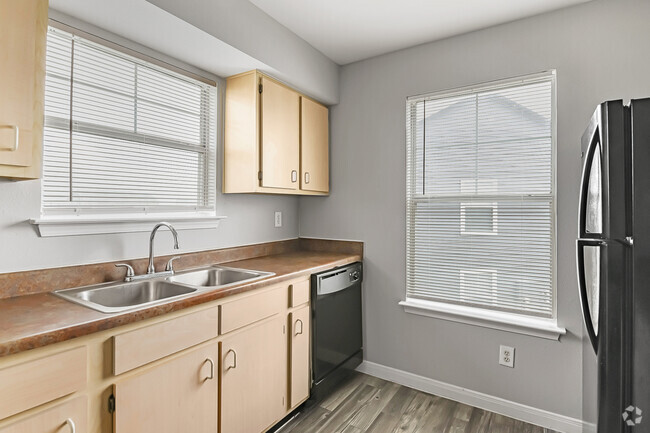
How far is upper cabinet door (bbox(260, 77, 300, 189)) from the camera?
2352mm

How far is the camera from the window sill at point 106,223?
5.27ft

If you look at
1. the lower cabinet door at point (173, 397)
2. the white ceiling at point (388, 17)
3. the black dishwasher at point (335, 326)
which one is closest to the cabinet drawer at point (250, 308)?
the lower cabinet door at point (173, 397)

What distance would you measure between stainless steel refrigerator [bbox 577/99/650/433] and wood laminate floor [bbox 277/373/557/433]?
110cm

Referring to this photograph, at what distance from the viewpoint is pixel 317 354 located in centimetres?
232

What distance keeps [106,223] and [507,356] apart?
249cm

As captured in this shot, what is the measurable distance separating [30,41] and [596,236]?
220 centimetres

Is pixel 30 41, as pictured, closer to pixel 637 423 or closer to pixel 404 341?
pixel 637 423

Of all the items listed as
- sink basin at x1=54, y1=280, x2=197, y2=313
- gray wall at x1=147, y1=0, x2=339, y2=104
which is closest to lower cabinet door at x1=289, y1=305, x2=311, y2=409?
sink basin at x1=54, y1=280, x2=197, y2=313

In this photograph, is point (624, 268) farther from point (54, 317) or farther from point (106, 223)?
point (106, 223)

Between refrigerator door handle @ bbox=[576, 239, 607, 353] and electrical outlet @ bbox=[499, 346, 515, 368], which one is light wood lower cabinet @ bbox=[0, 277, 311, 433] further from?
refrigerator door handle @ bbox=[576, 239, 607, 353]

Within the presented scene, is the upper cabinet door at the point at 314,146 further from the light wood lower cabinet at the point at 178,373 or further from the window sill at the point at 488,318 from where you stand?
the window sill at the point at 488,318

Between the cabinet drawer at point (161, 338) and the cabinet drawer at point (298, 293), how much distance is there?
1.83 ft

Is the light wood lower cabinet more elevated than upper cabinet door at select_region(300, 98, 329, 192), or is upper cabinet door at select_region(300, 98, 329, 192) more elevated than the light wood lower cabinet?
upper cabinet door at select_region(300, 98, 329, 192)

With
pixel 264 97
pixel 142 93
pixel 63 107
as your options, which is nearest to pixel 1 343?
pixel 63 107
